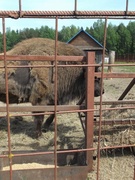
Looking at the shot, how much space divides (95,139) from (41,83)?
1.36 meters

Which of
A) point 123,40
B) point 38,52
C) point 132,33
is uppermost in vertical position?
point 132,33

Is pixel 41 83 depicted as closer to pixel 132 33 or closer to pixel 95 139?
pixel 95 139

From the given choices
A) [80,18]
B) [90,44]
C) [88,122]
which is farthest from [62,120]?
[90,44]

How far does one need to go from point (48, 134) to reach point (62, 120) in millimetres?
873

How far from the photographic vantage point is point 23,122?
614cm

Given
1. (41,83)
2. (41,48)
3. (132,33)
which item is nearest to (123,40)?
(132,33)

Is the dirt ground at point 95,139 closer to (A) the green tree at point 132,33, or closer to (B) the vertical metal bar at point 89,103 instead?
(B) the vertical metal bar at point 89,103

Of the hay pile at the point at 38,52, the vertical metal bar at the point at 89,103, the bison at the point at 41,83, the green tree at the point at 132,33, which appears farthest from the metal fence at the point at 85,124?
the green tree at the point at 132,33

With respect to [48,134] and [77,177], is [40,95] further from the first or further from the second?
[77,177]

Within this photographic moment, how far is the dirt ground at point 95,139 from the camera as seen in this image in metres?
3.74

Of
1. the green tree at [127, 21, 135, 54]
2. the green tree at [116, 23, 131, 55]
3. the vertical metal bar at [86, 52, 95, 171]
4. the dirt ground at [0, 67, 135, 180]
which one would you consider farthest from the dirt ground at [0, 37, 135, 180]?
the green tree at [127, 21, 135, 54]

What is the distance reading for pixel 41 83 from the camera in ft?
16.0

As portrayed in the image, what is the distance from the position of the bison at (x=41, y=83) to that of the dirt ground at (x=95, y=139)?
39 centimetres

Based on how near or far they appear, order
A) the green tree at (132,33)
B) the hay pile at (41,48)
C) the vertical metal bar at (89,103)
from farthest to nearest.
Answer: the green tree at (132,33), the hay pile at (41,48), the vertical metal bar at (89,103)
